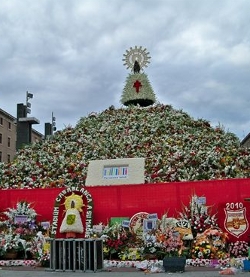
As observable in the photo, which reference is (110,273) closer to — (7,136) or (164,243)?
(164,243)

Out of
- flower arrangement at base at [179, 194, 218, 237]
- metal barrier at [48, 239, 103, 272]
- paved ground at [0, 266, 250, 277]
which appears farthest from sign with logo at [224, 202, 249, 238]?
metal barrier at [48, 239, 103, 272]

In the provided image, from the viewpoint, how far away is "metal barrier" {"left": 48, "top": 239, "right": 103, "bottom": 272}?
40.5ft

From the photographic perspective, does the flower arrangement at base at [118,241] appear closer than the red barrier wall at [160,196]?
Yes

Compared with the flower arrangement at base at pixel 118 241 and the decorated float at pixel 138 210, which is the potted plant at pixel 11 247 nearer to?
the decorated float at pixel 138 210

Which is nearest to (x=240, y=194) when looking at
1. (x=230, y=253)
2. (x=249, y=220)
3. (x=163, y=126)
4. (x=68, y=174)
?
(x=249, y=220)

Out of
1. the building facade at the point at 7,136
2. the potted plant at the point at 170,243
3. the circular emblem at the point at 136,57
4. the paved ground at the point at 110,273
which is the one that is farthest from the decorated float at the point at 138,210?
the building facade at the point at 7,136

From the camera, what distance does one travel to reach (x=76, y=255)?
12453 mm

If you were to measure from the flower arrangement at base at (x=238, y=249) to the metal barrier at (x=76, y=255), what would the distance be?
4.16 metres

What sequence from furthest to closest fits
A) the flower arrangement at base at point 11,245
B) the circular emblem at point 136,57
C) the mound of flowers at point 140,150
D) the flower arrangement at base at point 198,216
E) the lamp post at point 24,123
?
the circular emblem at point 136,57
the lamp post at point 24,123
the mound of flowers at point 140,150
the flower arrangement at base at point 11,245
the flower arrangement at base at point 198,216

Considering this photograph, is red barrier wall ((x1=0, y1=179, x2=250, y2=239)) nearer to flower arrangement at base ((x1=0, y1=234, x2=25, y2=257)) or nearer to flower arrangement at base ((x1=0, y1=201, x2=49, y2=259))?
flower arrangement at base ((x1=0, y1=201, x2=49, y2=259))

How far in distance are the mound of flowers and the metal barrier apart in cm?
1114

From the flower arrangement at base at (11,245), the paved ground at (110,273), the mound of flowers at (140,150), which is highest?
→ the mound of flowers at (140,150)

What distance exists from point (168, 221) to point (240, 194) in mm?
2948

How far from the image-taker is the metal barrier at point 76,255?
12.3 m
